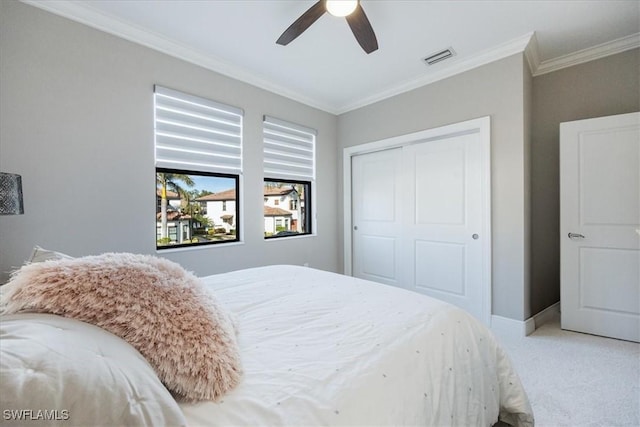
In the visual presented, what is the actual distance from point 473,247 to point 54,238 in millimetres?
3594

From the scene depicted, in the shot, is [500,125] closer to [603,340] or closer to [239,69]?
[603,340]

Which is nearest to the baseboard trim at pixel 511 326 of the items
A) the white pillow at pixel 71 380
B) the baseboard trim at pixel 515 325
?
the baseboard trim at pixel 515 325

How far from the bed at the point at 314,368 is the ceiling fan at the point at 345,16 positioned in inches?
68.3

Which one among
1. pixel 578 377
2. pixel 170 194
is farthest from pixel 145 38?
pixel 578 377

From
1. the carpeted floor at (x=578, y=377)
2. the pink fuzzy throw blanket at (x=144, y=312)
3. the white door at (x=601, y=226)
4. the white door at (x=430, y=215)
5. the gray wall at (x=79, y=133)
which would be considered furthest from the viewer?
the white door at (x=430, y=215)

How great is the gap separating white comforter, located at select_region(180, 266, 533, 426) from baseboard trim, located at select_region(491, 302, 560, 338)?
58.8 inches

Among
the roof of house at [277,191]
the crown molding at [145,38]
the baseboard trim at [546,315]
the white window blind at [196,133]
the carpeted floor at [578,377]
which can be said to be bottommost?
the carpeted floor at [578,377]

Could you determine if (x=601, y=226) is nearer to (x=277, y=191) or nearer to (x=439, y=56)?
(x=439, y=56)

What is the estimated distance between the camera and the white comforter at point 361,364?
0.70 m

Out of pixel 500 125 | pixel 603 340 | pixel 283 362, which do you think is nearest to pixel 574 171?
pixel 500 125

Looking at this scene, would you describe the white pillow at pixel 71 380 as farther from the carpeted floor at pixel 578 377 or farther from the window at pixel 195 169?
the window at pixel 195 169

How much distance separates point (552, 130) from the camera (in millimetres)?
2912

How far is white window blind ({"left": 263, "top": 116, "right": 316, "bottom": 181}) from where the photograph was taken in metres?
3.30

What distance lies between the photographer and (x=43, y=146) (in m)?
1.93
